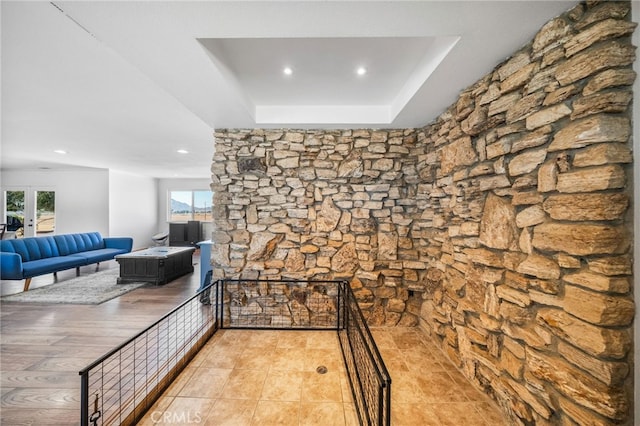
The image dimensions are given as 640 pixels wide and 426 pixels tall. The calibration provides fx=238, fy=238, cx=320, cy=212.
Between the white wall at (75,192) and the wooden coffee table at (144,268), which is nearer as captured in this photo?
the wooden coffee table at (144,268)

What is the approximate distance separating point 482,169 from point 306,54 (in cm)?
154

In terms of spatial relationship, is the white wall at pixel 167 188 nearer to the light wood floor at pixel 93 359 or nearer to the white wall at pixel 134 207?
the white wall at pixel 134 207

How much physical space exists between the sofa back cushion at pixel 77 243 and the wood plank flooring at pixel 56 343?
103cm

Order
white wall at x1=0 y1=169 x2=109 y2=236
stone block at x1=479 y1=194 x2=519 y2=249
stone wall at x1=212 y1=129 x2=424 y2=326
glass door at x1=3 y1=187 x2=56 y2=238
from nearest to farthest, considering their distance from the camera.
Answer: stone block at x1=479 y1=194 x2=519 y2=249
stone wall at x1=212 y1=129 x2=424 y2=326
white wall at x1=0 y1=169 x2=109 y2=236
glass door at x1=3 y1=187 x2=56 y2=238

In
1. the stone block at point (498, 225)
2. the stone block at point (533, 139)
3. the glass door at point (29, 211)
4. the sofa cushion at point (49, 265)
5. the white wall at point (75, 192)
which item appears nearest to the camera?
the stone block at point (533, 139)

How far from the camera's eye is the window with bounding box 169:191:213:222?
331 inches

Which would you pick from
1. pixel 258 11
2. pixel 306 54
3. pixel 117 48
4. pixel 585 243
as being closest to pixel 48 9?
pixel 117 48

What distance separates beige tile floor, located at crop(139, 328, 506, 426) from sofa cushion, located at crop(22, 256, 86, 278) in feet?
12.7

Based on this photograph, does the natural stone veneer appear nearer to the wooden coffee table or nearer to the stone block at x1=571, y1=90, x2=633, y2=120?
the stone block at x1=571, y1=90, x2=633, y2=120

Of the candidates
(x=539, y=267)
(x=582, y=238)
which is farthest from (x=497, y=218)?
(x=582, y=238)

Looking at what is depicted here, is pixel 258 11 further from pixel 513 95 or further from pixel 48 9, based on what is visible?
pixel 513 95

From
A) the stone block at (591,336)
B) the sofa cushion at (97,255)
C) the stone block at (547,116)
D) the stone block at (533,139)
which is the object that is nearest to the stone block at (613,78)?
the stone block at (547,116)

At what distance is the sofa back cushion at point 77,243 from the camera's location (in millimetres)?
4941

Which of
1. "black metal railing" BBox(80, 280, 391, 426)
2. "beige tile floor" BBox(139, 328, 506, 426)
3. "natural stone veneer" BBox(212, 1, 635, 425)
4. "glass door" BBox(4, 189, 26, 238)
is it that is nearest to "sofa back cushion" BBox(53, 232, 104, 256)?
"glass door" BBox(4, 189, 26, 238)
